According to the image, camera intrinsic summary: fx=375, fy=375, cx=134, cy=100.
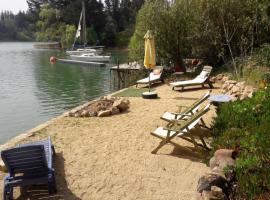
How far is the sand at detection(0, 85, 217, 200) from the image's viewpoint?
5719 mm

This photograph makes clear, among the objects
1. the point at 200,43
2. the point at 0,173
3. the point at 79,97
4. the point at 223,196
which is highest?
the point at 200,43

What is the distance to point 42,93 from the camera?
2384 cm

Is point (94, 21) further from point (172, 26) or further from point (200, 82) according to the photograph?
point (200, 82)

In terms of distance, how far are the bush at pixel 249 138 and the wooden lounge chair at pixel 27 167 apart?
2775 mm

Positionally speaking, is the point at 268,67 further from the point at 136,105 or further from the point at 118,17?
the point at 118,17

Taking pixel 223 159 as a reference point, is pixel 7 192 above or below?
below

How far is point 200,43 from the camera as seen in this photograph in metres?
18.4

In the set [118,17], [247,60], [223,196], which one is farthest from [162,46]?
[118,17]

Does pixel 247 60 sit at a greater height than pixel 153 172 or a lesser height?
greater

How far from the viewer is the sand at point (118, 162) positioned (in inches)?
225

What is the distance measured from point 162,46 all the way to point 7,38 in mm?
132193

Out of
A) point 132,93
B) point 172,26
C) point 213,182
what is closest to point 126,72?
point 172,26

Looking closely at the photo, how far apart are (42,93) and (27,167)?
1881 cm

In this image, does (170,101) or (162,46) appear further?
(162,46)
